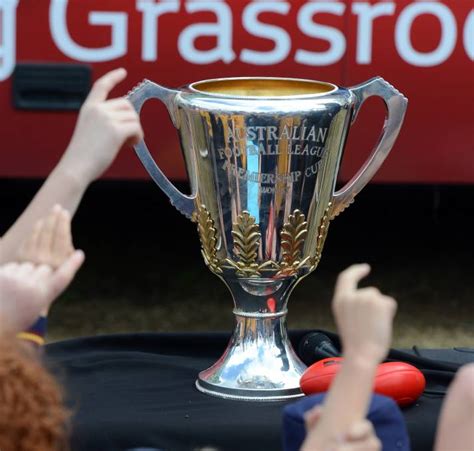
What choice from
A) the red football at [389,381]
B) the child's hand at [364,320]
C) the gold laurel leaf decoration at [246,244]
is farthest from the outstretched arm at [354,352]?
the gold laurel leaf decoration at [246,244]

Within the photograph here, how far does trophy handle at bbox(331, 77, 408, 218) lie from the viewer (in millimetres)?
1898

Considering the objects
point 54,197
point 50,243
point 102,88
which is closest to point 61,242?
point 50,243

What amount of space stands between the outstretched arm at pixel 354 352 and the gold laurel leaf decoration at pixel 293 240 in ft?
2.17

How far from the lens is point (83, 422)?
1.64m

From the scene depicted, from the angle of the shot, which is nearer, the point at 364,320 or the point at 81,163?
the point at 364,320

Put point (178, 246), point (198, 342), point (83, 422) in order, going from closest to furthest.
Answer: point (83, 422), point (198, 342), point (178, 246)

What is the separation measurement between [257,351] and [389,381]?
0.24 metres

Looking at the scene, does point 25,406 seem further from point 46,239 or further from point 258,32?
point 258,32

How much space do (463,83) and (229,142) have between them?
152 centimetres

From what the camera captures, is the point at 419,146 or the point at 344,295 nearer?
the point at 344,295

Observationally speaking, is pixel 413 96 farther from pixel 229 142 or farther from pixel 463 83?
pixel 229 142

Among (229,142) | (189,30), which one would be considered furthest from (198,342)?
(189,30)

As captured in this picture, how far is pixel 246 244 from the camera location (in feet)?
6.00

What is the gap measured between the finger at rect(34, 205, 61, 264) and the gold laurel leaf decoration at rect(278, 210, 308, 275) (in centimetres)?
60
